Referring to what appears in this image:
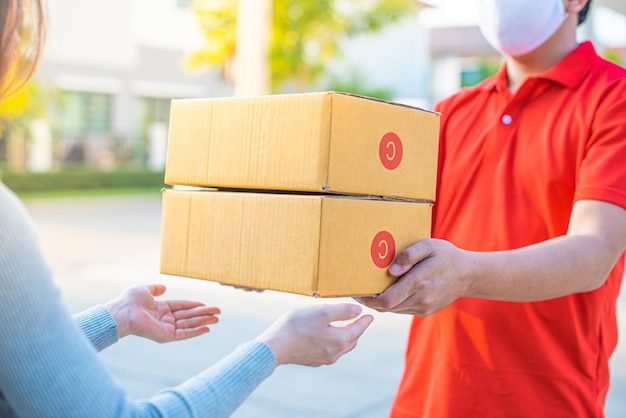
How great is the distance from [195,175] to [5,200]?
0.46 m

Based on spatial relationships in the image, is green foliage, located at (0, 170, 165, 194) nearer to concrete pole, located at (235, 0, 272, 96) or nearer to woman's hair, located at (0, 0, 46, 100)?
concrete pole, located at (235, 0, 272, 96)

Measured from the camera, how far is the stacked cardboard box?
134 cm

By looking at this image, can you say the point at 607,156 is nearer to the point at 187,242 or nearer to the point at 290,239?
the point at 290,239

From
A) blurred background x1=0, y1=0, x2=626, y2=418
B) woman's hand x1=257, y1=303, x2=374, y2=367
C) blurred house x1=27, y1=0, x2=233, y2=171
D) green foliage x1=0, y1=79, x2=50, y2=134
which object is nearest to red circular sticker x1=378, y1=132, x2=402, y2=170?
woman's hand x1=257, y1=303, x2=374, y2=367

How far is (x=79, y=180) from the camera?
1858 cm

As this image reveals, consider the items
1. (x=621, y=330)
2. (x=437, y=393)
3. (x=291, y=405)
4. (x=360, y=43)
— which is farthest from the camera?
(x=360, y=43)

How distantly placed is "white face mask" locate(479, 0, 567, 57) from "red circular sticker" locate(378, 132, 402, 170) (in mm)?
546

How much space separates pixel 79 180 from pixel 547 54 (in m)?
17.5

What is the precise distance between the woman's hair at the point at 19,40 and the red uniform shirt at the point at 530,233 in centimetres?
89

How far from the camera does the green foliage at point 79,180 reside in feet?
56.8

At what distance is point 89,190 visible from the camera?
18.8 m

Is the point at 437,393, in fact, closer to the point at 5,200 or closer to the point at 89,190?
the point at 5,200

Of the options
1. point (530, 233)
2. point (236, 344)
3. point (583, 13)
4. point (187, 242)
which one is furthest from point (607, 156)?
point (236, 344)

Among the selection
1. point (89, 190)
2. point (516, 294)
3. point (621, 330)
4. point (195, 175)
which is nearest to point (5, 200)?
point (195, 175)
